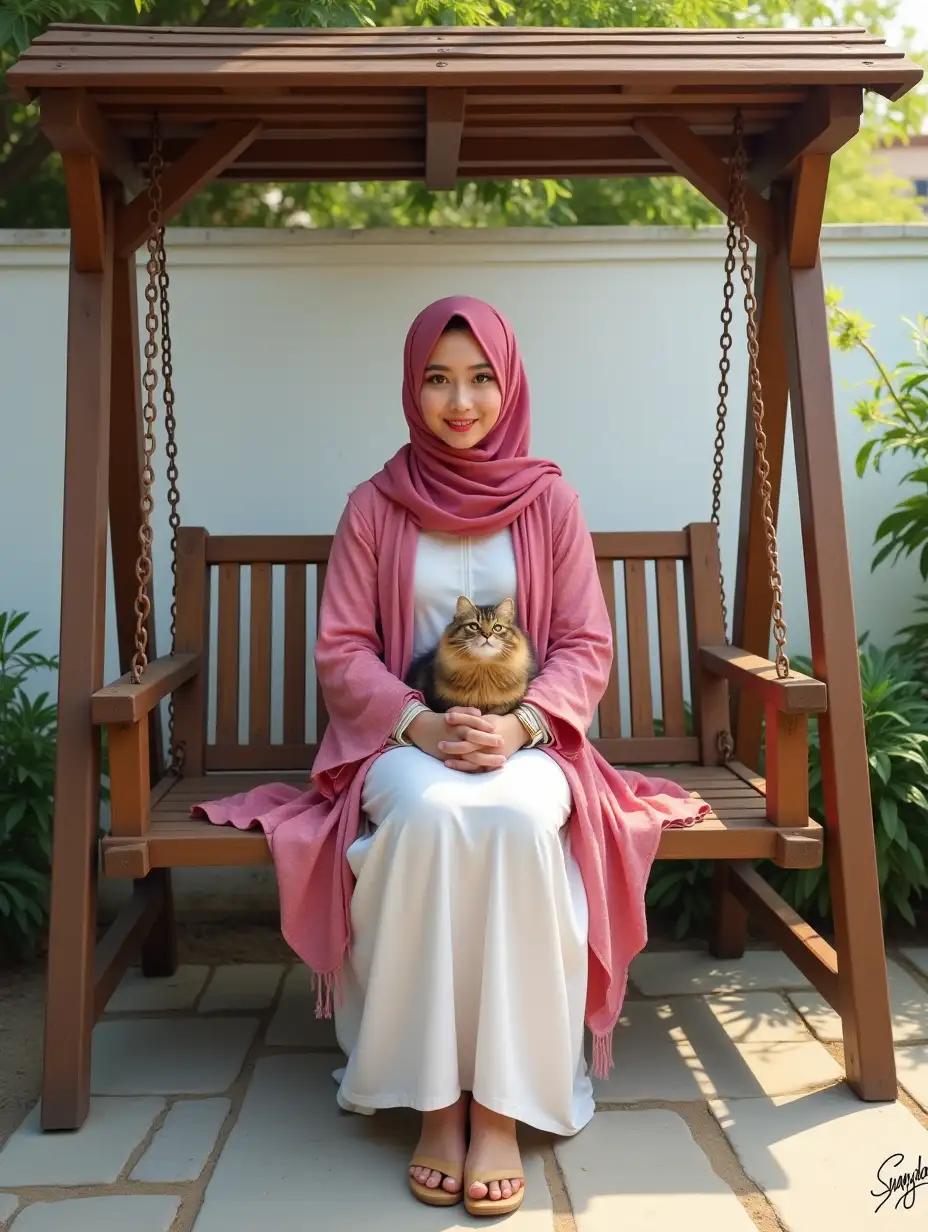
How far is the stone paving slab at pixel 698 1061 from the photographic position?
273cm

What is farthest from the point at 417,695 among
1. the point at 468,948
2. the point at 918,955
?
the point at 918,955

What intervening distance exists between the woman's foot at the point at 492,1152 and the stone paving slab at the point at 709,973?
3.46 feet

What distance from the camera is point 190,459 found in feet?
13.2

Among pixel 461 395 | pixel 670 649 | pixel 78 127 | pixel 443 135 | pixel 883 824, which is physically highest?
pixel 443 135

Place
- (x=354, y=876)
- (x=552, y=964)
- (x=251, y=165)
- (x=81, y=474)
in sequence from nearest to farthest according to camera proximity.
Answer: (x=552, y=964), (x=354, y=876), (x=81, y=474), (x=251, y=165)

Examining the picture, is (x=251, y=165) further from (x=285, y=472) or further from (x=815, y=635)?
(x=815, y=635)

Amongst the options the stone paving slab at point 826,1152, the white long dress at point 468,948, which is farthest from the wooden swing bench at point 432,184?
the white long dress at point 468,948

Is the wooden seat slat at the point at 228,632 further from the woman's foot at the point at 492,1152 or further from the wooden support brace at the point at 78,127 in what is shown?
the woman's foot at the point at 492,1152

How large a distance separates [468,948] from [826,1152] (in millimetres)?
896

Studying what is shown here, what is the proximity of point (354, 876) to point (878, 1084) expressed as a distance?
1.33 m

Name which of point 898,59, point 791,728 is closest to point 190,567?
point 791,728

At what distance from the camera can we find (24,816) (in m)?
3.51

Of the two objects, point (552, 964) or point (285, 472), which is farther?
point (285, 472)

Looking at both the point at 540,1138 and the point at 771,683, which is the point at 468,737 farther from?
the point at 540,1138
